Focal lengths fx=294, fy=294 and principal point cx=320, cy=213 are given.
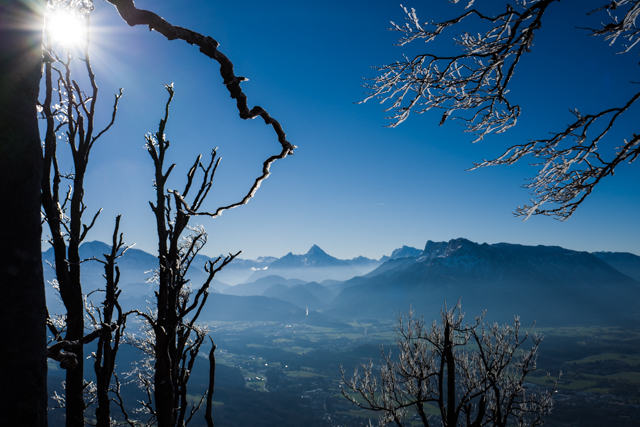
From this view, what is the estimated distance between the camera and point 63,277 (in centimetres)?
291

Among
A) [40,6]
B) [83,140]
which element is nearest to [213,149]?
[83,140]

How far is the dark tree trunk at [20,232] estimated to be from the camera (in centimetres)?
59

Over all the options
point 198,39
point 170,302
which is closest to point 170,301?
point 170,302

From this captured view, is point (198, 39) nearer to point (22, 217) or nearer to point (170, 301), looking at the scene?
point (22, 217)

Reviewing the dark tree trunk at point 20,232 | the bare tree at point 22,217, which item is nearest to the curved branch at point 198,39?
the bare tree at point 22,217

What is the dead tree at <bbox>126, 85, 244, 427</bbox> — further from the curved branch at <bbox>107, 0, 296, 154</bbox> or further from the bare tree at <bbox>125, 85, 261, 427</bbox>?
the curved branch at <bbox>107, 0, 296, 154</bbox>

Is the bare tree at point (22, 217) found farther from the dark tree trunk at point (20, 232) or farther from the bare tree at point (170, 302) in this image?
the bare tree at point (170, 302)

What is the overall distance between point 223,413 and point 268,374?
39.1m

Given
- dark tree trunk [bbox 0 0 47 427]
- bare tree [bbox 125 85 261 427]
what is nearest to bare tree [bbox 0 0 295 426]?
dark tree trunk [bbox 0 0 47 427]

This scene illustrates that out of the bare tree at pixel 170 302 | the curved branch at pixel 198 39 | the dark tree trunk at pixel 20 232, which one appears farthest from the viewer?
the bare tree at pixel 170 302

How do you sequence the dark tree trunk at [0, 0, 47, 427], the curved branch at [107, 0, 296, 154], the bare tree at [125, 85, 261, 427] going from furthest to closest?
the bare tree at [125, 85, 261, 427] < the curved branch at [107, 0, 296, 154] < the dark tree trunk at [0, 0, 47, 427]

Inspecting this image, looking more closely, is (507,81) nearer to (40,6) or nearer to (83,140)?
(40,6)

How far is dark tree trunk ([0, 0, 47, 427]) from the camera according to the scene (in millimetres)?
590

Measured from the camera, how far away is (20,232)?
A: 664 mm
